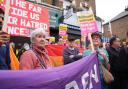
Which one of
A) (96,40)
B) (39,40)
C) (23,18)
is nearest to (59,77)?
(39,40)

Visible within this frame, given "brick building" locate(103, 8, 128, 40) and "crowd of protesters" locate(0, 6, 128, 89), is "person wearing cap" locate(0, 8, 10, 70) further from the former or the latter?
"brick building" locate(103, 8, 128, 40)

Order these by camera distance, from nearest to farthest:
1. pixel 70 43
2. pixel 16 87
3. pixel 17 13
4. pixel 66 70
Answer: pixel 16 87
pixel 66 70
pixel 17 13
pixel 70 43

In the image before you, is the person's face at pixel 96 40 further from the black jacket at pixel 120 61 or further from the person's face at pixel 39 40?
the person's face at pixel 39 40

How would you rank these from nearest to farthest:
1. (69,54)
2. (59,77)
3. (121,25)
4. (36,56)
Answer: (59,77)
(36,56)
(69,54)
(121,25)

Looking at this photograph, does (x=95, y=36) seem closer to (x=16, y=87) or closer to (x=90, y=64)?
(x=90, y=64)

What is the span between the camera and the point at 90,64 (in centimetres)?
511

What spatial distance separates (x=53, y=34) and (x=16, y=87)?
62.0ft

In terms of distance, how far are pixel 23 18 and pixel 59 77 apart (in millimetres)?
3690

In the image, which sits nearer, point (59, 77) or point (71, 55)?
point (59, 77)

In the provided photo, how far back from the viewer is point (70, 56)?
8125 millimetres

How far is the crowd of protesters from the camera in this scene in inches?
184

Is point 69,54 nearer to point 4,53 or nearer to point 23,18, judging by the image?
point 23,18

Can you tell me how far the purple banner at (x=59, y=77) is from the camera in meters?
3.32

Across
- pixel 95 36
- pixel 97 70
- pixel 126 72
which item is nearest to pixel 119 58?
pixel 126 72
